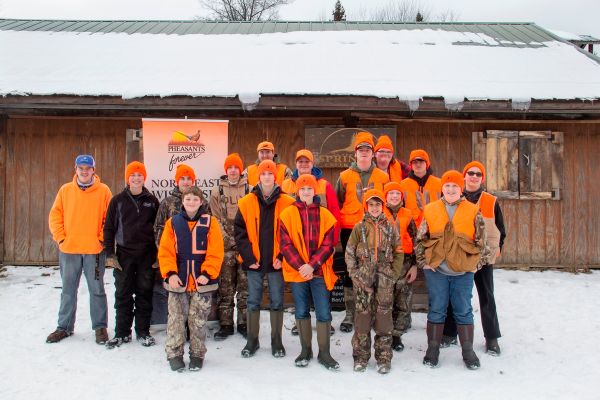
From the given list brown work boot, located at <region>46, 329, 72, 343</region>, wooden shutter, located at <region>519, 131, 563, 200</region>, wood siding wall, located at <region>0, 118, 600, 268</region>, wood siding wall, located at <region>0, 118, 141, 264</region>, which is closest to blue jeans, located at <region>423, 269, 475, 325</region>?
brown work boot, located at <region>46, 329, 72, 343</region>

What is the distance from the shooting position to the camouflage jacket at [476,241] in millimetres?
4031

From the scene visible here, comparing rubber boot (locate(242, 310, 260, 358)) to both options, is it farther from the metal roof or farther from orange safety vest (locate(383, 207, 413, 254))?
the metal roof

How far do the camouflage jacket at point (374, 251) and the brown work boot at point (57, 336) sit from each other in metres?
2.95

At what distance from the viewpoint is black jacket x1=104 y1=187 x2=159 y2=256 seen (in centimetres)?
448

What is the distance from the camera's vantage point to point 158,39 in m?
9.28

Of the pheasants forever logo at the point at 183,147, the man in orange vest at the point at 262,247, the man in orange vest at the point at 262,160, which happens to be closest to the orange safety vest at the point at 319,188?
the man in orange vest at the point at 262,160

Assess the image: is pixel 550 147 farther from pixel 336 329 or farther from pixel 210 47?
pixel 210 47

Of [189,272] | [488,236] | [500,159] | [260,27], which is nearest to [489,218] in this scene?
[488,236]

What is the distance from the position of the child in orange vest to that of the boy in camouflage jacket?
4.14ft

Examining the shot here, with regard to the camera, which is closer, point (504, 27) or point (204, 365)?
Answer: point (204, 365)

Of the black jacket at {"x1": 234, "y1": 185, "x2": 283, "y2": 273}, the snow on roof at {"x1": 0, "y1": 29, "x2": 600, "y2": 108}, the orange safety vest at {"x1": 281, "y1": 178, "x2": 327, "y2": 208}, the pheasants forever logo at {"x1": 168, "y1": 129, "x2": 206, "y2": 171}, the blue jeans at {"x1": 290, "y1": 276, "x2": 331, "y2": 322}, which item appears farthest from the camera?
the snow on roof at {"x1": 0, "y1": 29, "x2": 600, "y2": 108}

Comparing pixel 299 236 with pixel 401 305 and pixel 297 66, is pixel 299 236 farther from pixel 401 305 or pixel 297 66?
pixel 297 66

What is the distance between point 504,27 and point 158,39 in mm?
7739

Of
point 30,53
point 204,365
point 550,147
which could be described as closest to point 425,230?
point 204,365
